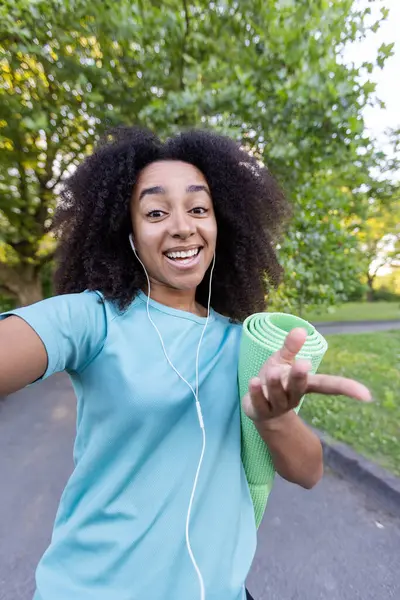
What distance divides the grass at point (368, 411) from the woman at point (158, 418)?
2.69 meters

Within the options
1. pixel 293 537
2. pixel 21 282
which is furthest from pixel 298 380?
pixel 21 282

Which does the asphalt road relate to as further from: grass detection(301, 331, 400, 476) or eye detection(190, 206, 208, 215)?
eye detection(190, 206, 208, 215)

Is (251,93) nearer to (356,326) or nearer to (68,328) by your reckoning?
(68,328)

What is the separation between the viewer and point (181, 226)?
47.1 inches

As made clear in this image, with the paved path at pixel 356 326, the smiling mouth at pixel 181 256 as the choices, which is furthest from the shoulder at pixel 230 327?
the paved path at pixel 356 326

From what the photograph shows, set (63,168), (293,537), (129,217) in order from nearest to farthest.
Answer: (129,217)
(293,537)
(63,168)

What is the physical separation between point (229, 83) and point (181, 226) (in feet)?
10.8

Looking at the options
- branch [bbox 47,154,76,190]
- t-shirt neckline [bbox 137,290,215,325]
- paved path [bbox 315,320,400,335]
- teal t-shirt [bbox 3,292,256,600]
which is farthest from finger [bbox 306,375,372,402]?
paved path [bbox 315,320,400,335]

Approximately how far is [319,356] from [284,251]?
3149 millimetres

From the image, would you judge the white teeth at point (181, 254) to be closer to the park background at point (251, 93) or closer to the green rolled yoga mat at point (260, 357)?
the green rolled yoga mat at point (260, 357)

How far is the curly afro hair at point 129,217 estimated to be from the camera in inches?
55.0

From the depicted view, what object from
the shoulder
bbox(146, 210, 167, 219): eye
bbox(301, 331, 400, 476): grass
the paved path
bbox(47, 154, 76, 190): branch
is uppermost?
bbox(47, 154, 76, 190): branch

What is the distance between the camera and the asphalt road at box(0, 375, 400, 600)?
84.5 inches

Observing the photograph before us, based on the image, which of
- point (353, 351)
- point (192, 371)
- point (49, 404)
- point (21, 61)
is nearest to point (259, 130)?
point (21, 61)
